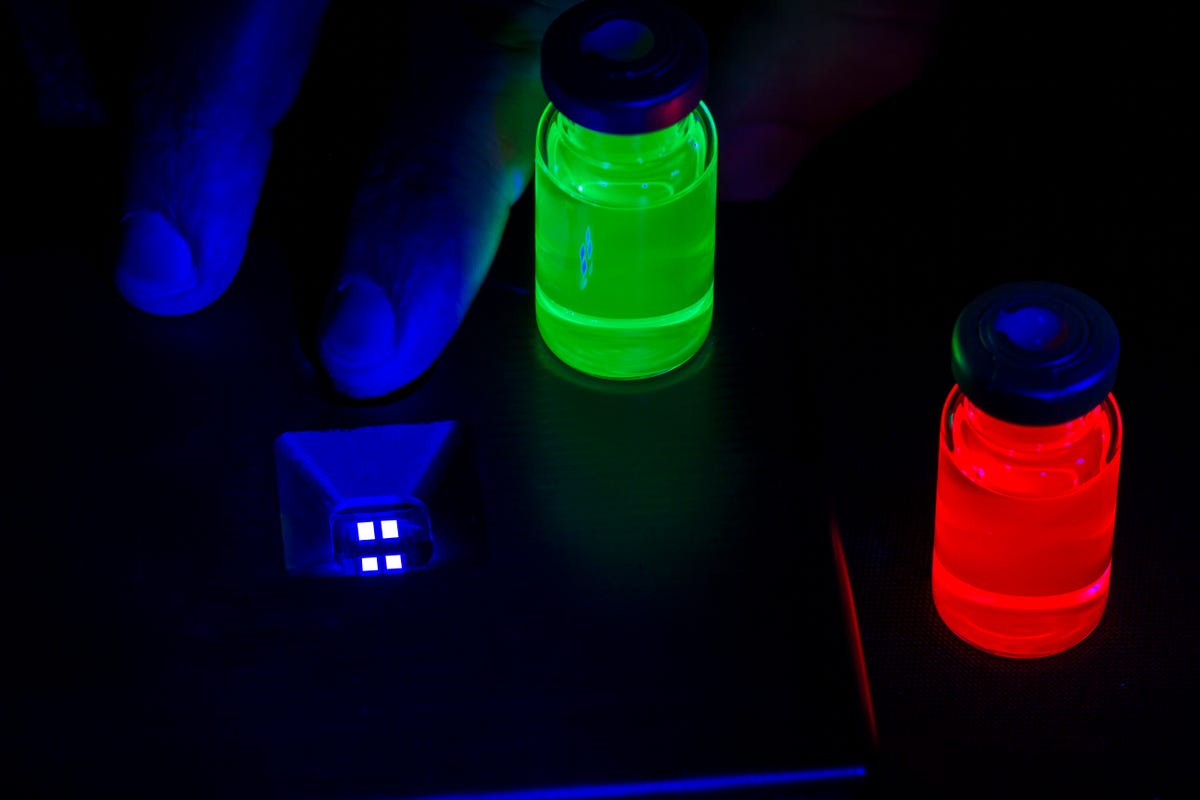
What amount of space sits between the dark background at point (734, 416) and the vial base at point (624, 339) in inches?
0.6

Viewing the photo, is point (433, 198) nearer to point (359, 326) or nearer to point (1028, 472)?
point (359, 326)

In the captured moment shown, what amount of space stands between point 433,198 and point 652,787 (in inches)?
13.8

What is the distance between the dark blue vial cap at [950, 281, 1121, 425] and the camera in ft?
1.95

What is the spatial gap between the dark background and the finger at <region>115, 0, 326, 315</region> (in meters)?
0.02

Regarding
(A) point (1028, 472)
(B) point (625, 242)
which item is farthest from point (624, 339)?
(A) point (1028, 472)

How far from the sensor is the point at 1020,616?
70 centimetres

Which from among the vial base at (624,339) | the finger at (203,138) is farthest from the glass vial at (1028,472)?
the finger at (203,138)

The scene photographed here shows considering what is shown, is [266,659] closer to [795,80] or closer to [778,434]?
[778,434]

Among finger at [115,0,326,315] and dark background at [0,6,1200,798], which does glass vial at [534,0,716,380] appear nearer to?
dark background at [0,6,1200,798]

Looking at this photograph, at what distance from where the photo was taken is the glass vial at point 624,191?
62 cm

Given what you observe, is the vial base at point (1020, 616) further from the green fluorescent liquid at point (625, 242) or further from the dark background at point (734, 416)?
the green fluorescent liquid at point (625, 242)

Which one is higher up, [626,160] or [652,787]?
[626,160]

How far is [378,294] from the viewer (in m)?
0.76

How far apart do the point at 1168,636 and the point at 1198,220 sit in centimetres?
31
